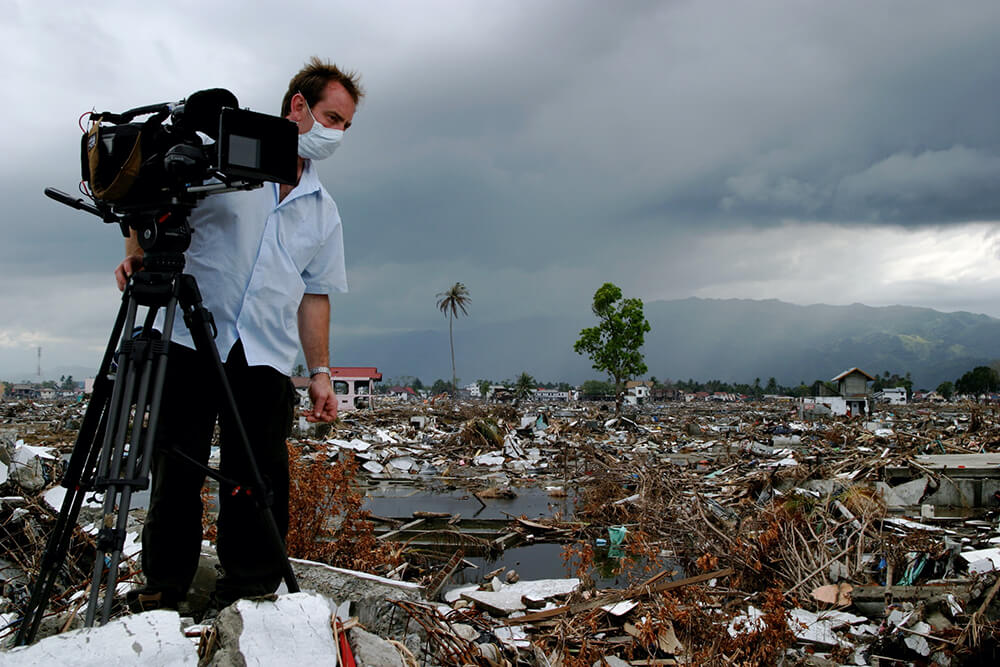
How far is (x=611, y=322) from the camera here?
34.2 meters

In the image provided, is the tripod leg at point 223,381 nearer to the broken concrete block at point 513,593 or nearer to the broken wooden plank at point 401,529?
the broken concrete block at point 513,593

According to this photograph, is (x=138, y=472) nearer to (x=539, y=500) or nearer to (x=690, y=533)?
(x=690, y=533)

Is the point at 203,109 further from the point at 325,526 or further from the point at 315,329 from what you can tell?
the point at 325,526

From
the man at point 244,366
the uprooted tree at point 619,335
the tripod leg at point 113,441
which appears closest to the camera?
the tripod leg at point 113,441

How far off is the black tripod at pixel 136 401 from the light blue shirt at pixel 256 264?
22 cm

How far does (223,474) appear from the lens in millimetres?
2252

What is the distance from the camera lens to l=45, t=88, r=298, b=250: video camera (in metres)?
1.92

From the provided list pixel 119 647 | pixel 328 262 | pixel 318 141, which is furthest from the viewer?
pixel 328 262

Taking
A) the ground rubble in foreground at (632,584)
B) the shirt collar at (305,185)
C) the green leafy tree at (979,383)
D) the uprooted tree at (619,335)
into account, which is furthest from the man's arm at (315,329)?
the green leafy tree at (979,383)

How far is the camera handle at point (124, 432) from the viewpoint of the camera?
5.65 ft

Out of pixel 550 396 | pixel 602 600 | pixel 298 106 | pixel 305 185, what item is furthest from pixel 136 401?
pixel 550 396

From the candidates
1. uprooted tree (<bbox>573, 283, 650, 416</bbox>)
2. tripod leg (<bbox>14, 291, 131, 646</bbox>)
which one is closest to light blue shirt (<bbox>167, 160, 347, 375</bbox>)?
tripod leg (<bbox>14, 291, 131, 646</bbox>)

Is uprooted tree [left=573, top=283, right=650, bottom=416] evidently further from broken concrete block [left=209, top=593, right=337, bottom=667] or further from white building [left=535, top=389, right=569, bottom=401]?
white building [left=535, top=389, right=569, bottom=401]

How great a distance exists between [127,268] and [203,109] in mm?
551
